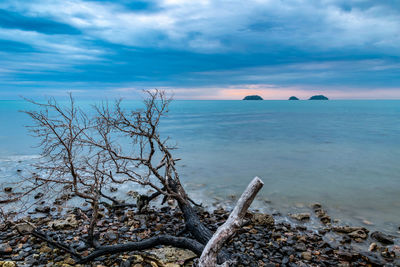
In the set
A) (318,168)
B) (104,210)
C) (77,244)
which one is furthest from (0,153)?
(318,168)

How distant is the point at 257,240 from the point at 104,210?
5.40 metres

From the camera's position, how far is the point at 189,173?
14.8 m

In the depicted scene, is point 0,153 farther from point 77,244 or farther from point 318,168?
point 318,168

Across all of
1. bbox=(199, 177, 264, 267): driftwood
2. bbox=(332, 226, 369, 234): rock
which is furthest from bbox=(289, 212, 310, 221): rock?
bbox=(199, 177, 264, 267): driftwood

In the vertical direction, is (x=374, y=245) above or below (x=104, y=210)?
above

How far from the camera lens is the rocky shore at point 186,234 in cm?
585

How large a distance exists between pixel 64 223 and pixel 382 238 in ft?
29.9

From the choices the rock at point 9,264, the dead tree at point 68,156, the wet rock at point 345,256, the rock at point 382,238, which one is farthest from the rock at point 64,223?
the rock at point 382,238

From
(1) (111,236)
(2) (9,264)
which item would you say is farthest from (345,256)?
(2) (9,264)

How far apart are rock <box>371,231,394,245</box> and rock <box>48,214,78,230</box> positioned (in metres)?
8.69

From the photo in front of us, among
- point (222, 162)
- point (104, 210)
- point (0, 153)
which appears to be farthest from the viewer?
point (0, 153)

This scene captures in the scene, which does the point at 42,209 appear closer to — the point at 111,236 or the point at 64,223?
the point at 64,223

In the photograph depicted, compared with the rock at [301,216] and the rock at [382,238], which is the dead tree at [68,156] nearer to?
the rock at [301,216]

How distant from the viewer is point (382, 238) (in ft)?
23.6
